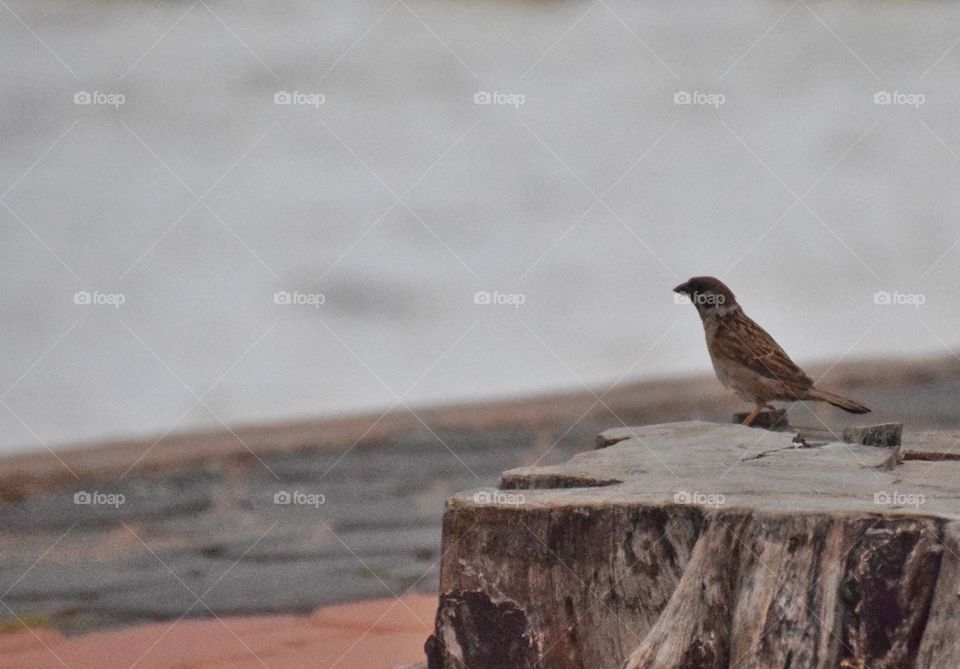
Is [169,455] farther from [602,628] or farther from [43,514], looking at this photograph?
[602,628]

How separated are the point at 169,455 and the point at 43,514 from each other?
40 cm

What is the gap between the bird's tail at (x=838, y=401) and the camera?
6.95 feet

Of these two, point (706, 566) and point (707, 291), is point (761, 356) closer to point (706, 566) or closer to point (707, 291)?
point (707, 291)

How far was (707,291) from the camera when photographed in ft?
7.41

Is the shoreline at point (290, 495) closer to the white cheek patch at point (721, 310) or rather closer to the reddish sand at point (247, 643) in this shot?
the reddish sand at point (247, 643)

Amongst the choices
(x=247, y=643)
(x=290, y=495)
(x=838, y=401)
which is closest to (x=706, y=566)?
(x=838, y=401)

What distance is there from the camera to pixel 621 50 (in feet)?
13.3

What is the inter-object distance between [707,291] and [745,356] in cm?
15

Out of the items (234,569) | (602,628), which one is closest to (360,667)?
(234,569)

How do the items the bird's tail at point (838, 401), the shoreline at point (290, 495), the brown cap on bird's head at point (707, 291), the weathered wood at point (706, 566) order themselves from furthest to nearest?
the shoreline at point (290, 495) → the brown cap on bird's head at point (707, 291) → the bird's tail at point (838, 401) → the weathered wood at point (706, 566)

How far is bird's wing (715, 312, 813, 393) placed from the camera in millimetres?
2193

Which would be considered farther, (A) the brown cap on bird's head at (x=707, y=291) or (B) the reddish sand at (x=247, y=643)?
(B) the reddish sand at (x=247, y=643)

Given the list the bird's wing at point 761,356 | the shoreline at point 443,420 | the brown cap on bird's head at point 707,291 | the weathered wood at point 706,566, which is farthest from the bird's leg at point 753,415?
the shoreline at point 443,420

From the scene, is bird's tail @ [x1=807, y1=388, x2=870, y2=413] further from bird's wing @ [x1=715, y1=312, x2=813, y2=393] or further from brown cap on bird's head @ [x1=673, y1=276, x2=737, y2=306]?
brown cap on bird's head @ [x1=673, y1=276, x2=737, y2=306]
